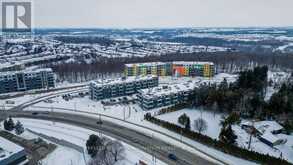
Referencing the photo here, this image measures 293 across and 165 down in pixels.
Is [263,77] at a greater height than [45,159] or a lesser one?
greater

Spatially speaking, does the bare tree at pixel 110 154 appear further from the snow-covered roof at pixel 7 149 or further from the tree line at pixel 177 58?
the tree line at pixel 177 58

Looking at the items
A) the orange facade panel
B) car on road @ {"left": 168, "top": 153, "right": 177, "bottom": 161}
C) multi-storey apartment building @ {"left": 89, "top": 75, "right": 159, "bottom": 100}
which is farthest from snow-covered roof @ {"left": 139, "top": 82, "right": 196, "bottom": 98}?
the orange facade panel

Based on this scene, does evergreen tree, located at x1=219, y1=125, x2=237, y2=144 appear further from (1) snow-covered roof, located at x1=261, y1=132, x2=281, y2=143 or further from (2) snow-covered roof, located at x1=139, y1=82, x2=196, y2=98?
(2) snow-covered roof, located at x1=139, y1=82, x2=196, y2=98

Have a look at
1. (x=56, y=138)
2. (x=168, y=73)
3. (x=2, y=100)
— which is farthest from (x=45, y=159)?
(x=168, y=73)

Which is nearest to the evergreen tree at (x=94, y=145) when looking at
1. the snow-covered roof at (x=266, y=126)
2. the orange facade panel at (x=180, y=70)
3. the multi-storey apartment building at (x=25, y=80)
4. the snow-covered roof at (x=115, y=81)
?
the snow-covered roof at (x=266, y=126)

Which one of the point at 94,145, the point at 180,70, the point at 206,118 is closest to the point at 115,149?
the point at 94,145

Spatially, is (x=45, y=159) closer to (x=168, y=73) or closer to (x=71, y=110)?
(x=71, y=110)
